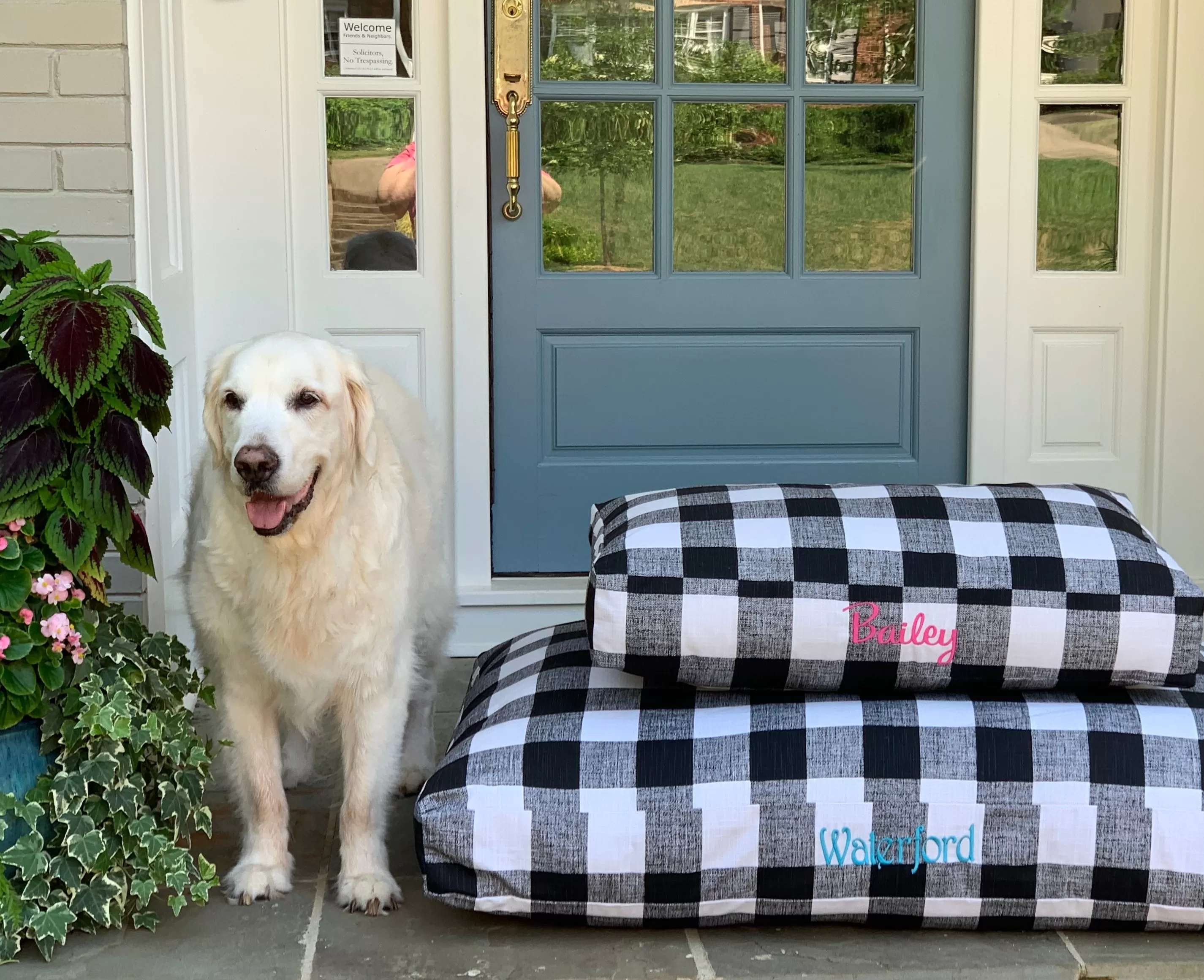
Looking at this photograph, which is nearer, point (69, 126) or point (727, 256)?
point (69, 126)

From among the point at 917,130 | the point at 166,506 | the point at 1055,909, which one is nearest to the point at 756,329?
the point at 917,130

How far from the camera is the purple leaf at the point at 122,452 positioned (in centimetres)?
234

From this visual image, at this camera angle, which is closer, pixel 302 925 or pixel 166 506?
pixel 302 925

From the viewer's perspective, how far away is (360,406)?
2.53m

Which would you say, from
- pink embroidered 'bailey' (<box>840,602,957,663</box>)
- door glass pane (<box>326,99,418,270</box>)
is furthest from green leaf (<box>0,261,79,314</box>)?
door glass pane (<box>326,99,418,270</box>)

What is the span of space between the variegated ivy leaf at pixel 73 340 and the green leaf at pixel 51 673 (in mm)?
443

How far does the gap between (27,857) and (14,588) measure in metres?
0.44

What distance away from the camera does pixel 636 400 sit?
4074 mm

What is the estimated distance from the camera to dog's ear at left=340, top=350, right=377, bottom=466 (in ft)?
8.20

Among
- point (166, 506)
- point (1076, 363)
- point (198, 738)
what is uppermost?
point (1076, 363)

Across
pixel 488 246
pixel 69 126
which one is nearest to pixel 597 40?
pixel 488 246

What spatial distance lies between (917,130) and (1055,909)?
2.45 meters

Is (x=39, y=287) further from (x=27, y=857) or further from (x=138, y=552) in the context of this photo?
(x=27, y=857)

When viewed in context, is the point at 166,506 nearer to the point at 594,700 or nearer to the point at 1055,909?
the point at 594,700
